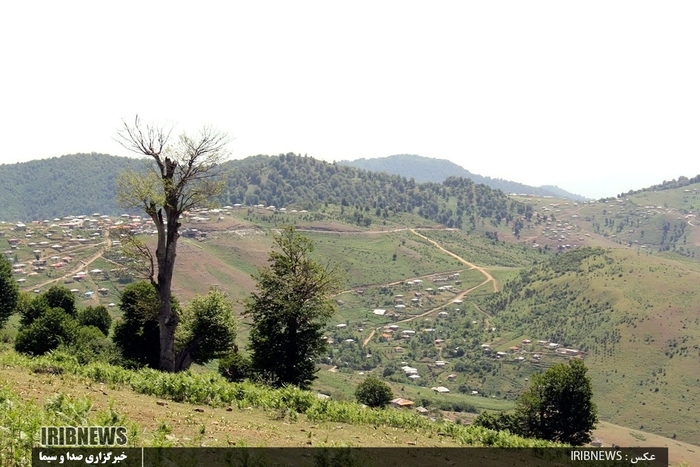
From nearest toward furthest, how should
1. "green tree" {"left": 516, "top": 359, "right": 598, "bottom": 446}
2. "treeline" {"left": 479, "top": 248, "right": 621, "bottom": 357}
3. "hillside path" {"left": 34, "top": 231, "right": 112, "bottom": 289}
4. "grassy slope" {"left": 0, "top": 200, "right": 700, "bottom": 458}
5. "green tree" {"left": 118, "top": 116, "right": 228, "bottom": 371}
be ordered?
"green tree" {"left": 118, "top": 116, "right": 228, "bottom": 371} → "green tree" {"left": 516, "top": 359, "right": 598, "bottom": 446} → "grassy slope" {"left": 0, "top": 200, "right": 700, "bottom": 458} → "hillside path" {"left": 34, "top": 231, "right": 112, "bottom": 289} → "treeline" {"left": 479, "top": 248, "right": 621, "bottom": 357}

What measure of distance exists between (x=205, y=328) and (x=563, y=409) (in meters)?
28.7

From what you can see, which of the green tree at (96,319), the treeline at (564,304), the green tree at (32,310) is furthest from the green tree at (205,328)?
the treeline at (564,304)

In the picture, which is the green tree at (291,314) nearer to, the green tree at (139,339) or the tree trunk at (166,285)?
the tree trunk at (166,285)

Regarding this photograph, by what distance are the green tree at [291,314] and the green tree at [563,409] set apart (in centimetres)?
2134

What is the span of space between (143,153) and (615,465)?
23.0m

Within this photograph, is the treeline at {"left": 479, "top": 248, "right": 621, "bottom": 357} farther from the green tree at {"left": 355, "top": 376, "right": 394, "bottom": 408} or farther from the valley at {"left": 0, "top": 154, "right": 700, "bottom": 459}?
the green tree at {"left": 355, "top": 376, "right": 394, "bottom": 408}

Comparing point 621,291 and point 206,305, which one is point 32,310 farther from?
point 621,291

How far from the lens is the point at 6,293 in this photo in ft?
148

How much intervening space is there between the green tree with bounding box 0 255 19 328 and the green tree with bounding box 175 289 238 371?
69.7ft

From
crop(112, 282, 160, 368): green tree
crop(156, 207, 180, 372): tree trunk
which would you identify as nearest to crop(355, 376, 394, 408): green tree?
crop(112, 282, 160, 368): green tree

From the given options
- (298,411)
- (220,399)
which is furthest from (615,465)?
(220,399)

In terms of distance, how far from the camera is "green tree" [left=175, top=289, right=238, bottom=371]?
3338 cm

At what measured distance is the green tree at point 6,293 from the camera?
44938mm

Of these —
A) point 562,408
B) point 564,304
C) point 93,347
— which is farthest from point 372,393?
point 564,304
